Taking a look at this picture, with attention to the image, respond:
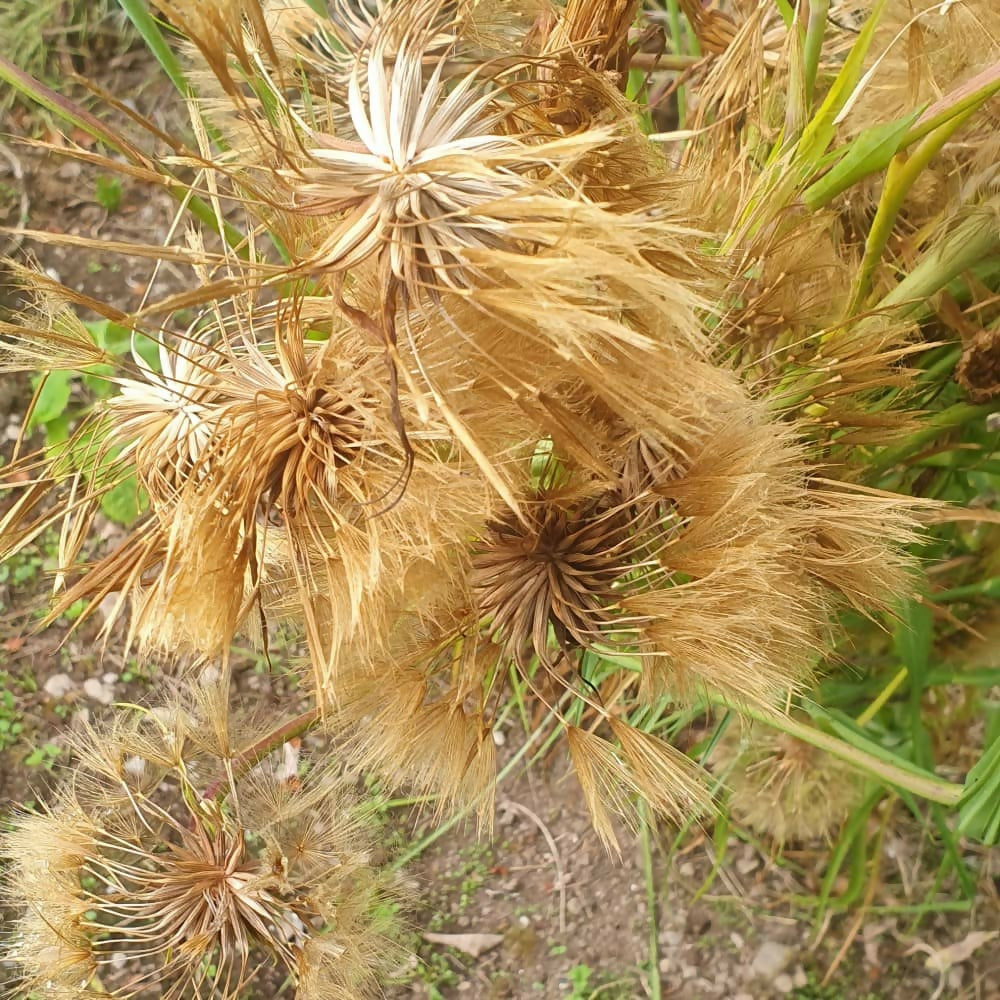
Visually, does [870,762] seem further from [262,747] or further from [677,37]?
[677,37]

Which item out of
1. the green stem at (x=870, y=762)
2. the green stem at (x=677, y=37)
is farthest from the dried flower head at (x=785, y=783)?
the green stem at (x=677, y=37)

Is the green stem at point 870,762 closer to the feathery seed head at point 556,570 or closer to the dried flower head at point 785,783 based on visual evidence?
the feathery seed head at point 556,570

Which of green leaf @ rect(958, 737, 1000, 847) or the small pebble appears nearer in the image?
green leaf @ rect(958, 737, 1000, 847)

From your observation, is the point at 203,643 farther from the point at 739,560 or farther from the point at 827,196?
the point at 827,196

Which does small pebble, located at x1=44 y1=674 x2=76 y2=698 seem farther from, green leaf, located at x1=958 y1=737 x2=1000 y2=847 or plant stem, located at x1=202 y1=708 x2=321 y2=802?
green leaf, located at x1=958 y1=737 x2=1000 y2=847

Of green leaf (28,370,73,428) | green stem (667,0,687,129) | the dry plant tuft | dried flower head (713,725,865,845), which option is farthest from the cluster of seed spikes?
green leaf (28,370,73,428)

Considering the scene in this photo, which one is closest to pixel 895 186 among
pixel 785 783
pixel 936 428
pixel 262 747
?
pixel 936 428

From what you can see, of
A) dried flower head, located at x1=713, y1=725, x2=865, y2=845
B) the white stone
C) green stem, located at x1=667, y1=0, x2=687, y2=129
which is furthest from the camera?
the white stone
